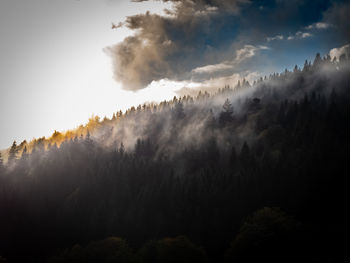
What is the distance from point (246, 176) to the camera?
122562 mm

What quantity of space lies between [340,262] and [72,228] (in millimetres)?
94535

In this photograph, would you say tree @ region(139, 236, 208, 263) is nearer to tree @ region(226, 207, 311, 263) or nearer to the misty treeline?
the misty treeline

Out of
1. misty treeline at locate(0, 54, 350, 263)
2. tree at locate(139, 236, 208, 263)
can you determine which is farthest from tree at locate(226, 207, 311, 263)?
tree at locate(139, 236, 208, 263)

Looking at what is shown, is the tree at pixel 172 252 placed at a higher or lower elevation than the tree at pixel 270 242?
lower

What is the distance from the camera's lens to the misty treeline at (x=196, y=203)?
85625 mm

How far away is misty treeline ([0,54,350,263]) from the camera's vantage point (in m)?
85.6

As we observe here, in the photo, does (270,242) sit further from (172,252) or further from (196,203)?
(196,203)

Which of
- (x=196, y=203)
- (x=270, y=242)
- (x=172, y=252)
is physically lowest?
(x=172, y=252)

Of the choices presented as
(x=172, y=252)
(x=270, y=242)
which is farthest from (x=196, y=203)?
(x=270, y=242)

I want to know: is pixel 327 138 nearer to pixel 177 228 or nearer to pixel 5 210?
pixel 177 228

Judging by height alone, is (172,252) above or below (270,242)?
below

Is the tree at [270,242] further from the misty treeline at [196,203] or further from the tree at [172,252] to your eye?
the tree at [172,252]

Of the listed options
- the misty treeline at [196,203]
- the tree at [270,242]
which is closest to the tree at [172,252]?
the misty treeline at [196,203]

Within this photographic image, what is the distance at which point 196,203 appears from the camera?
119m
